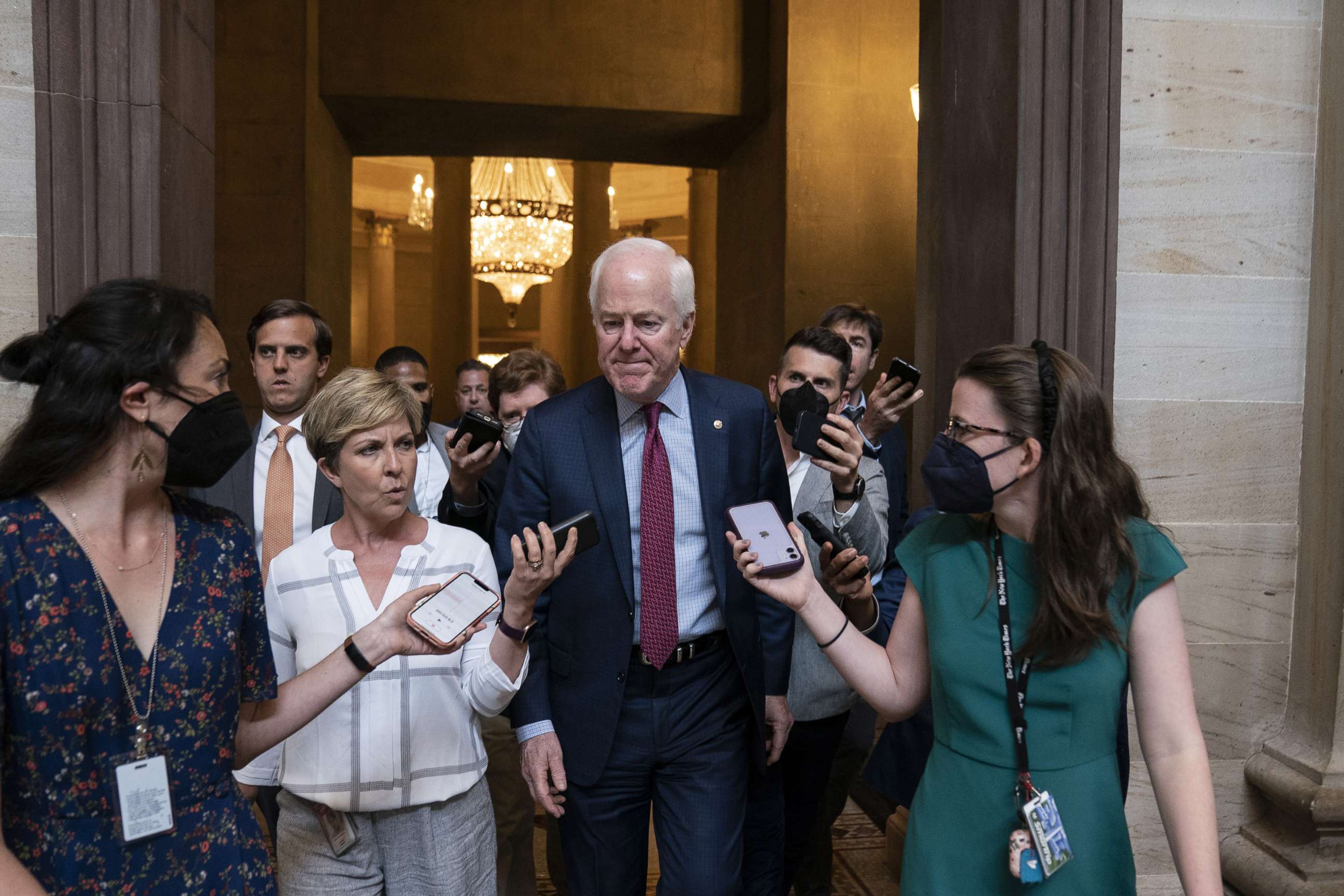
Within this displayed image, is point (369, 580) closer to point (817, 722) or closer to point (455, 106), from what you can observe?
point (817, 722)

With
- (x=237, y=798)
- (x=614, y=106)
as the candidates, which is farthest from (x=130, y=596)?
(x=614, y=106)

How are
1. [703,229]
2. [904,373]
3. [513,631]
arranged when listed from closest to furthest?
[513,631] → [904,373] → [703,229]

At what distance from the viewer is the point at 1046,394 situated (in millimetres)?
2055

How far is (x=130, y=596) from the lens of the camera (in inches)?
68.1

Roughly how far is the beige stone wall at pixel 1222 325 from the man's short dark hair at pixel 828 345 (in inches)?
33.3

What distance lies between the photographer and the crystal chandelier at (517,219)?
12.7 metres

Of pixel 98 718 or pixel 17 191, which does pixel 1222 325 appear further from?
pixel 17 191

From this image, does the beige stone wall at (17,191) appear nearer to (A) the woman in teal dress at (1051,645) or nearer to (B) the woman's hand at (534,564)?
(B) the woman's hand at (534,564)

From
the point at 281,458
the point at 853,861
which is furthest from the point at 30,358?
the point at 853,861

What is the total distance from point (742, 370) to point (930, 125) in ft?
13.9

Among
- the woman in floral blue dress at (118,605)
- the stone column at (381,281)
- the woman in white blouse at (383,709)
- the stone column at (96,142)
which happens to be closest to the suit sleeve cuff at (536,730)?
the woman in white blouse at (383,709)

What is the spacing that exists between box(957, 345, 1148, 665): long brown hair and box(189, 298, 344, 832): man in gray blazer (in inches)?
76.3

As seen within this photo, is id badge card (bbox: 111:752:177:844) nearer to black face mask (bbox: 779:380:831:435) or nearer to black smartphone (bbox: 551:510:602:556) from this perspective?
black smartphone (bbox: 551:510:602:556)

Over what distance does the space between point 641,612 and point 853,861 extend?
2.38 meters
